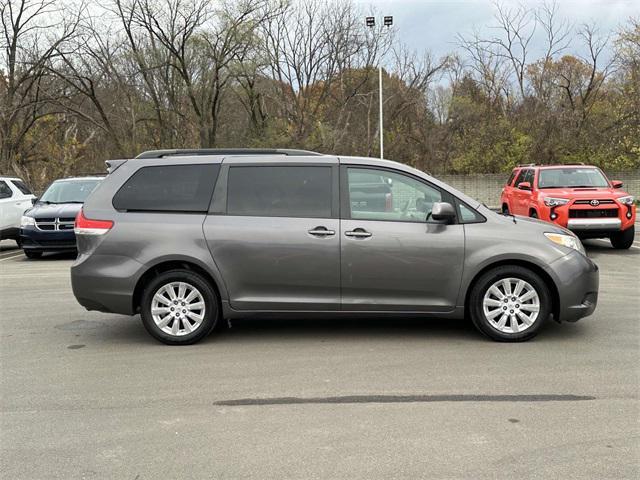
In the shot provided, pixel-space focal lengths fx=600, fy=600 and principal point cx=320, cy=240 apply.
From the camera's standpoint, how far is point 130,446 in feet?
12.0

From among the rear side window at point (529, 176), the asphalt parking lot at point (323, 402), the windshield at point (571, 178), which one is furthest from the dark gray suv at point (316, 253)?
the rear side window at point (529, 176)

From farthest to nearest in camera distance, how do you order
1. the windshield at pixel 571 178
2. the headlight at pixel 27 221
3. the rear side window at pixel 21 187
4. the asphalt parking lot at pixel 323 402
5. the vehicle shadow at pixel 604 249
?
the rear side window at pixel 21 187, the windshield at pixel 571 178, the headlight at pixel 27 221, the vehicle shadow at pixel 604 249, the asphalt parking lot at pixel 323 402

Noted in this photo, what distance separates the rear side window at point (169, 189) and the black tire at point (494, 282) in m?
2.73

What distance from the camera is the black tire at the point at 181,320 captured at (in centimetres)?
573

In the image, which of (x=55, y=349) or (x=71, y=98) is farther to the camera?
(x=71, y=98)

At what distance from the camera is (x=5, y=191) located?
14516 mm

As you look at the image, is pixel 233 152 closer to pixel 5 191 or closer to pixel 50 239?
pixel 50 239

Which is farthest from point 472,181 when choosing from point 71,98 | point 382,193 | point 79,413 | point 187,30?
point 79,413

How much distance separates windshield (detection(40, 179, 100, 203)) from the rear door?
886cm

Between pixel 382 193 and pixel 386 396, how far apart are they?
2.08 metres

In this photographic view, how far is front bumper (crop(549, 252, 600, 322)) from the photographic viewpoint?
18.4 feet

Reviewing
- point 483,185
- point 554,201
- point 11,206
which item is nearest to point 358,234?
point 554,201

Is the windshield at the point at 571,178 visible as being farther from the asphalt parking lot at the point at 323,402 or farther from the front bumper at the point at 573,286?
the front bumper at the point at 573,286

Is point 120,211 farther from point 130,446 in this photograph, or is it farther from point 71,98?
point 71,98
